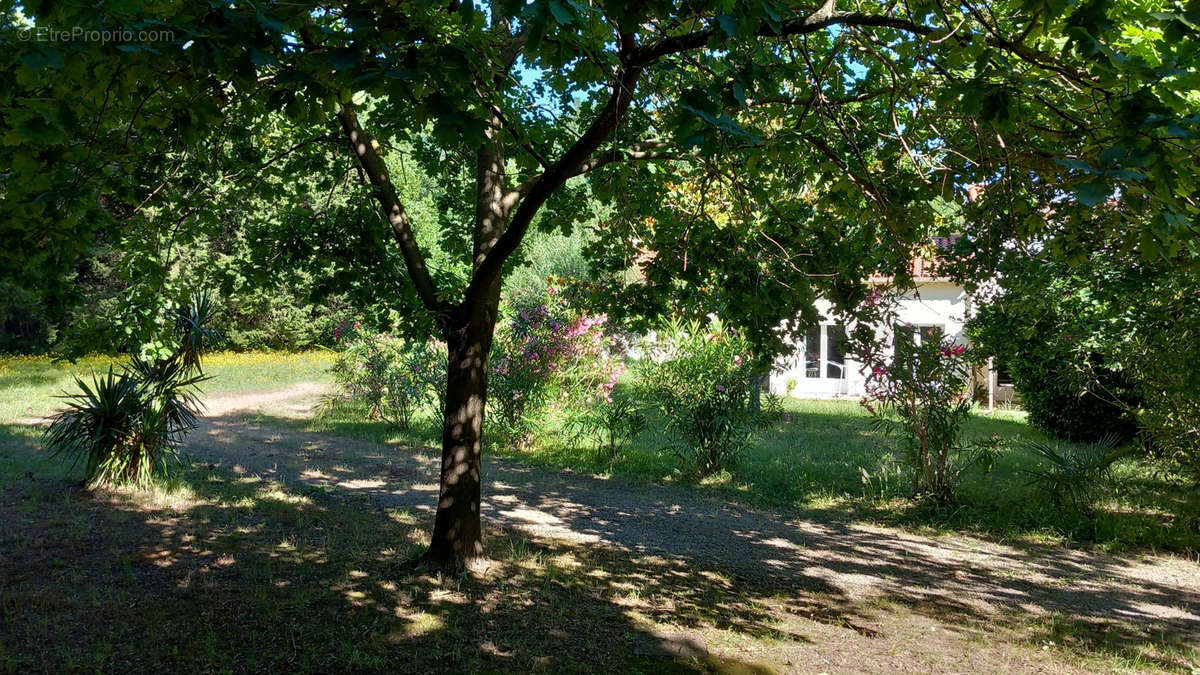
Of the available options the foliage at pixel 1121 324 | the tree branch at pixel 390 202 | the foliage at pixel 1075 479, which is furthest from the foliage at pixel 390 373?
the foliage at pixel 1075 479

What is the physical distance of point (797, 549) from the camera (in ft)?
22.6

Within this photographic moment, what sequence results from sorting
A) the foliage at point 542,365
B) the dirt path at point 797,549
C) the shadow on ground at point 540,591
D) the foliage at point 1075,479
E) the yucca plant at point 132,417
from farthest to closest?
the foliage at point 542,365 < the foliage at point 1075,479 < the yucca plant at point 132,417 < the dirt path at point 797,549 < the shadow on ground at point 540,591

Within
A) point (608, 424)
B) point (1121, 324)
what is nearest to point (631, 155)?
point (1121, 324)

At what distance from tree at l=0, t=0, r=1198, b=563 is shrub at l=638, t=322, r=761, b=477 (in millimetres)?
3380

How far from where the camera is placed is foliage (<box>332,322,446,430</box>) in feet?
40.3

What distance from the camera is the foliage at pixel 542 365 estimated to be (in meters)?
11.8

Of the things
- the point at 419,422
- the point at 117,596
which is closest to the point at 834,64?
the point at 117,596

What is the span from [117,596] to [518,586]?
8.57ft

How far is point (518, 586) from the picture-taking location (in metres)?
5.41

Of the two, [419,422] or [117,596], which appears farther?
[419,422]

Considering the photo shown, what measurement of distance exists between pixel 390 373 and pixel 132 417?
17.7ft

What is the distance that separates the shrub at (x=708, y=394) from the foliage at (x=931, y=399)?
184 centimetres

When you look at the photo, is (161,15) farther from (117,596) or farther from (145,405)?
(145,405)

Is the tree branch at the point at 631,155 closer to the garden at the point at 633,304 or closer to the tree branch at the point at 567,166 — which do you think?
the garden at the point at 633,304
